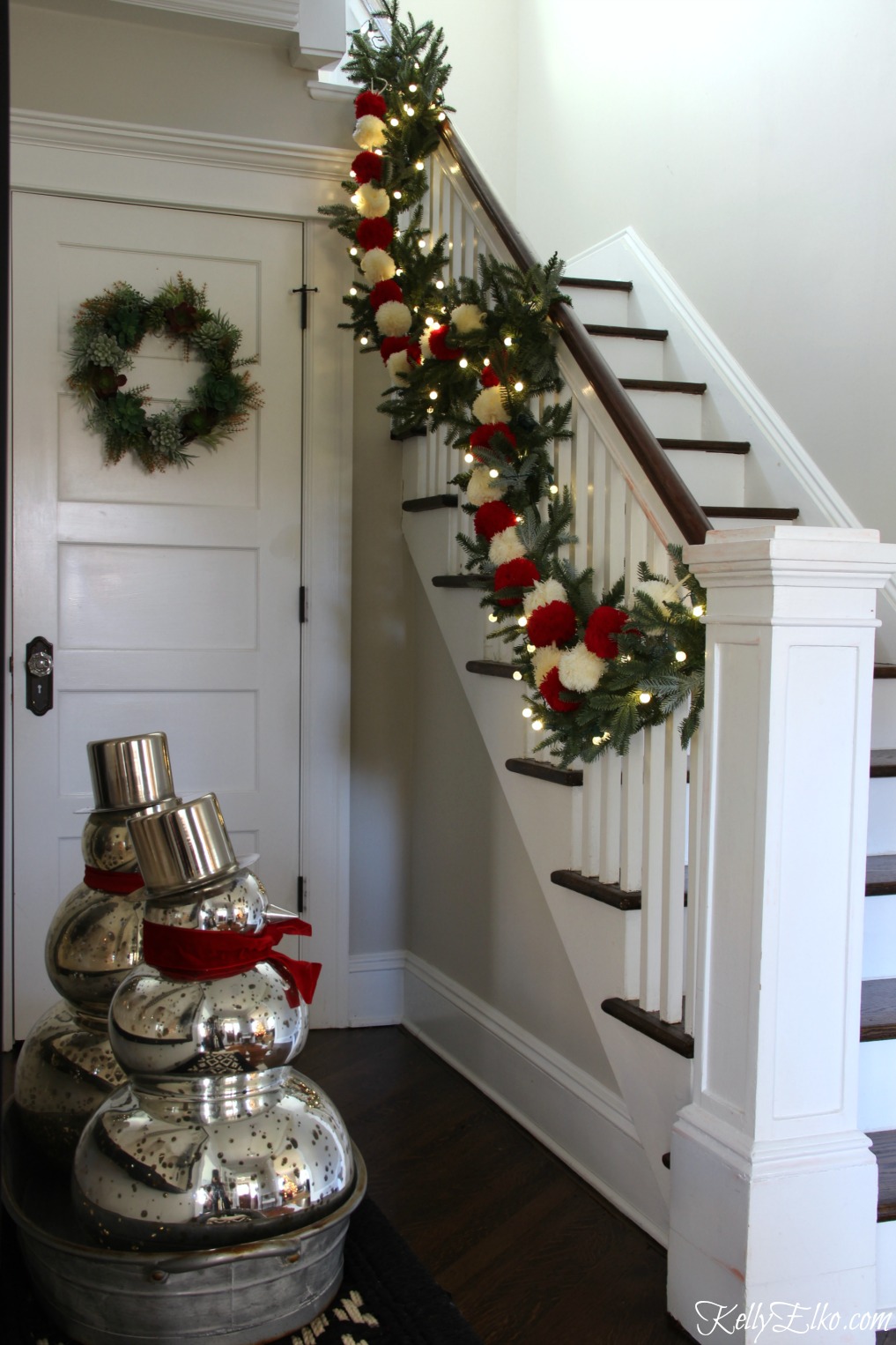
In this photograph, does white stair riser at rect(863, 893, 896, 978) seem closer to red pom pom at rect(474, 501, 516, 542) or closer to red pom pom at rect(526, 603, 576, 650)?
red pom pom at rect(526, 603, 576, 650)

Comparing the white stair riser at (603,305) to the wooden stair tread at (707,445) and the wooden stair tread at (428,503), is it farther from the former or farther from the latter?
the wooden stair tread at (428,503)

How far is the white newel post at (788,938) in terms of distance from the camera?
1759 mm

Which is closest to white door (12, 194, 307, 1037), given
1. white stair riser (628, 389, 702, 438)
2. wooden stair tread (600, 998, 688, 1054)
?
white stair riser (628, 389, 702, 438)

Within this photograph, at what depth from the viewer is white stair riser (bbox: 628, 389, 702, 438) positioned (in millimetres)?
3506

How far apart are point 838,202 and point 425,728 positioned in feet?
6.06

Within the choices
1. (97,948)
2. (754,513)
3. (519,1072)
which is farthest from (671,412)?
(97,948)

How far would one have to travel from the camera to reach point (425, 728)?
3.57m

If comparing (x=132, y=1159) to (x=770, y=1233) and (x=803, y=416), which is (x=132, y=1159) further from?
(x=803, y=416)

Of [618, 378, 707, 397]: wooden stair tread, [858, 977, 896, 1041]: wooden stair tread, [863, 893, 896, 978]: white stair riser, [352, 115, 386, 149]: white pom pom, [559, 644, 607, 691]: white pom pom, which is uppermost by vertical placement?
[352, 115, 386, 149]: white pom pom

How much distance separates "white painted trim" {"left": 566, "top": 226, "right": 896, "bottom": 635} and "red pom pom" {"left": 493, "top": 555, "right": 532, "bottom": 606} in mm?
1110

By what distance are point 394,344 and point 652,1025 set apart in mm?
1853

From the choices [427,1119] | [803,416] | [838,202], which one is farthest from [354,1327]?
Answer: [838,202]

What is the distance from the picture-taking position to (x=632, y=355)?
12.4 ft

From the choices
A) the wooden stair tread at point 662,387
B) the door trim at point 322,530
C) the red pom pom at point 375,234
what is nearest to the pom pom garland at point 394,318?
the red pom pom at point 375,234
